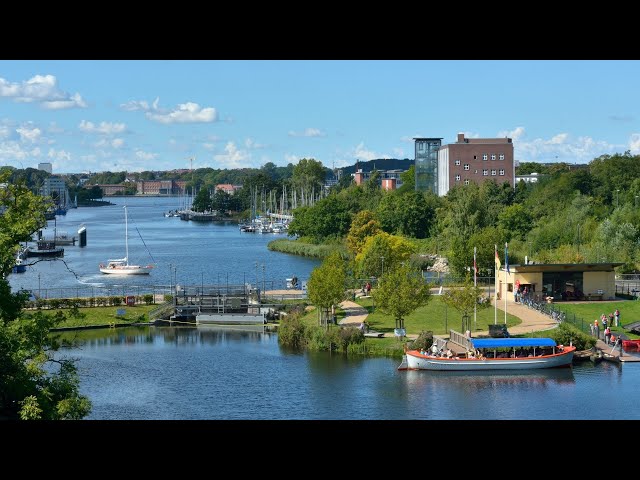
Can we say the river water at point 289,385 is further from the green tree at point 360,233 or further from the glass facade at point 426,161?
the glass facade at point 426,161

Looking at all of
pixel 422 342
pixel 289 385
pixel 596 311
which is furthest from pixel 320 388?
pixel 596 311

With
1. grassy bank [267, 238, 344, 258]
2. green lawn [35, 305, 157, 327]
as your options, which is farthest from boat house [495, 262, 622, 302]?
grassy bank [267, 238, 344, 258]

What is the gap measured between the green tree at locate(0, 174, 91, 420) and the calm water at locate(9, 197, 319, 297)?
18166 mm

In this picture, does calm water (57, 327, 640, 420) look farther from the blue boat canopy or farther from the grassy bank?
the grassy bank

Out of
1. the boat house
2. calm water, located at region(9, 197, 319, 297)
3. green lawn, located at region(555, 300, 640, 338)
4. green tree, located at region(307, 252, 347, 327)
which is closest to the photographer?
green lawn, located at region(555, 300, 640, 338)

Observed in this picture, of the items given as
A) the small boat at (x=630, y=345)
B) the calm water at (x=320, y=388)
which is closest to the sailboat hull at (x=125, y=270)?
the calm water at (x=320, y=388)

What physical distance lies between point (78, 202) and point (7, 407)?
305 ft

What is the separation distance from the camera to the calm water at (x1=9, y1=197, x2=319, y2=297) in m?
31.1

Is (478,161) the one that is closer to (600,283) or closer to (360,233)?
(360,233)

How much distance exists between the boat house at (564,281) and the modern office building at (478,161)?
858 inches

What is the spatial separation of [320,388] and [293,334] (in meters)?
4.41
